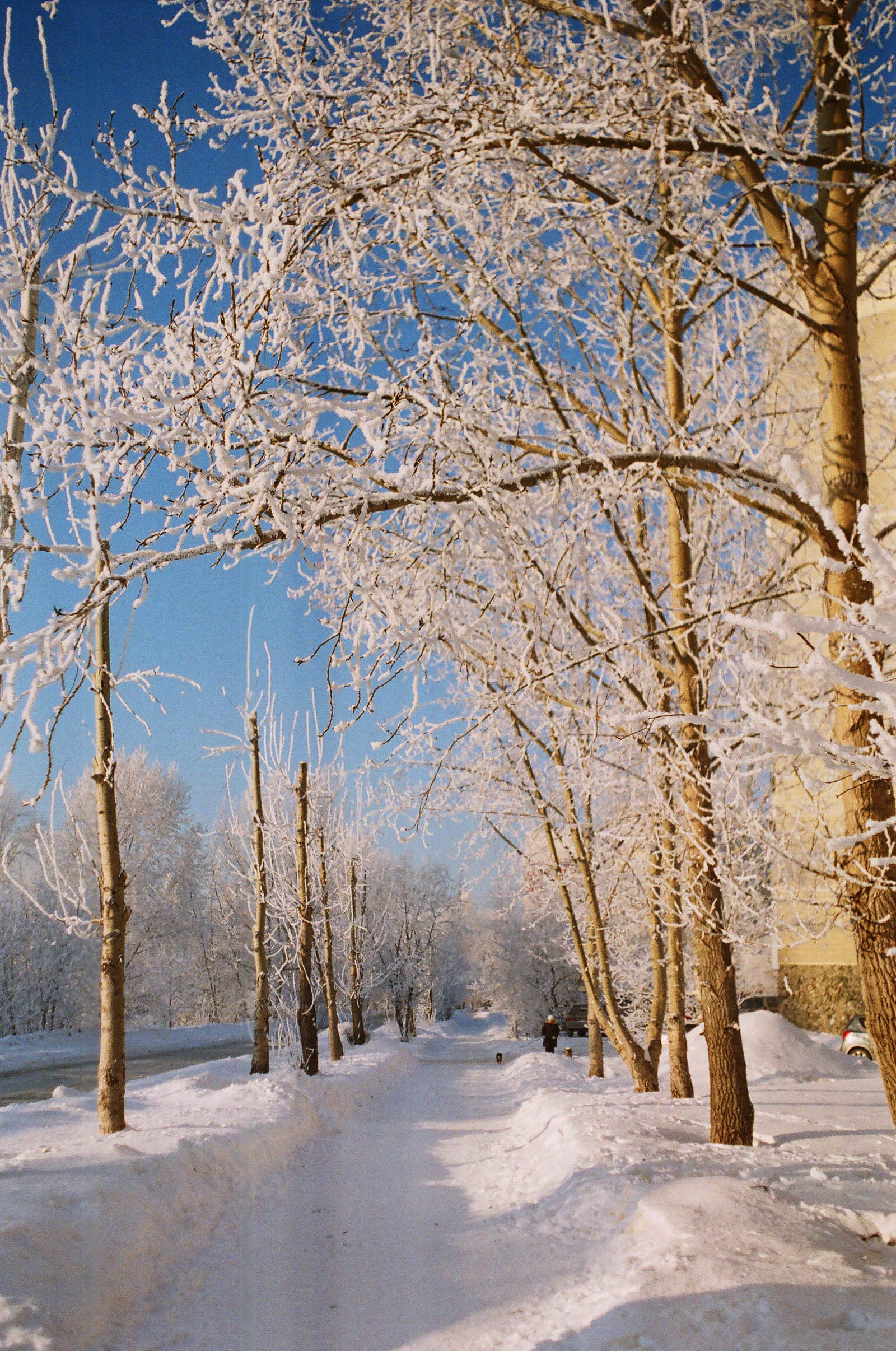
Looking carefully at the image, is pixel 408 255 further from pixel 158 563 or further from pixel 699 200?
pixel 158 563

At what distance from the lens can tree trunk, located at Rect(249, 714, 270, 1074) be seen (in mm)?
12016

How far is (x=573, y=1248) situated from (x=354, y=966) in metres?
18.4

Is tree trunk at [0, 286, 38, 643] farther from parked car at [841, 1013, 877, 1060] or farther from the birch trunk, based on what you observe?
parked car at [841, 1013, 877, 1060]

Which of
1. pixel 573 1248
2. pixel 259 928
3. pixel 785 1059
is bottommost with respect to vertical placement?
pixel 785 1059

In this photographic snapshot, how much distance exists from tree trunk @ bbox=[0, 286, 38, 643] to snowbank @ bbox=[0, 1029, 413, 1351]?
294cm

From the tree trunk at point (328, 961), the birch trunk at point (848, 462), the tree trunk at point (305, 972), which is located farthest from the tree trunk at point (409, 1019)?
the birch trunk at point (848, 462)

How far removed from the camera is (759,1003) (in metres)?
31.6

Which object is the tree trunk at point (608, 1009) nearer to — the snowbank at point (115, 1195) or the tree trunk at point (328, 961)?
the snowbank at point (115, 1195)

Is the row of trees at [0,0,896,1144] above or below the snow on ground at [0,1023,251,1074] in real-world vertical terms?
above

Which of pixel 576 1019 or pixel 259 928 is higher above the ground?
pixel 259 928

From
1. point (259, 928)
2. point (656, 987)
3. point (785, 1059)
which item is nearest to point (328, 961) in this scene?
point (259, 928)

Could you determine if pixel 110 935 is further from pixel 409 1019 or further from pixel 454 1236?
pixel 409 1019

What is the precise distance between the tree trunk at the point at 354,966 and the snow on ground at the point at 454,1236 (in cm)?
1312

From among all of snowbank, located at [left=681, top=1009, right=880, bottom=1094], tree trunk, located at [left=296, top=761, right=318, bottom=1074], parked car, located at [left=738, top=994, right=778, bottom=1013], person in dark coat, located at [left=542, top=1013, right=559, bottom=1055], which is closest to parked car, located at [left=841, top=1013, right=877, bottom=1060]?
snowbank, located at [left=681, top=1009, right=880, bottom=1094]
